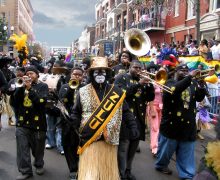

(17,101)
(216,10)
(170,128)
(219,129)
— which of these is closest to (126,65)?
(170,128)

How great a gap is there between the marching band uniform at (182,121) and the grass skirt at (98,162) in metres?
1.54

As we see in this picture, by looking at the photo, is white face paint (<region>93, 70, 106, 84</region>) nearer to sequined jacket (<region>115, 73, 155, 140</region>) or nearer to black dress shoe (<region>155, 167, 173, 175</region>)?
sequined jacket (<region>115, 73, 155, 140</region>)

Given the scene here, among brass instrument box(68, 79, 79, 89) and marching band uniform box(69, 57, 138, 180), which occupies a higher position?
brass instrument box(68, 79, 79, 89)

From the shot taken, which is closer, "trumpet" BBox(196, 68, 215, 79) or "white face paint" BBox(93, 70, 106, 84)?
"white face paint" BBox(93, 70, 106, 84)

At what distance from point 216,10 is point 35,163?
17480mm

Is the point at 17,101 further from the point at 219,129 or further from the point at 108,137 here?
the point at 219,129

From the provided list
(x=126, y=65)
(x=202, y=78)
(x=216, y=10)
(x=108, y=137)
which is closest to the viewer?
(x=108, y=137)

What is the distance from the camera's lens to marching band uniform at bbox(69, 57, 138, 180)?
4.11 metres

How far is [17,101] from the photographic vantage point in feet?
18.2

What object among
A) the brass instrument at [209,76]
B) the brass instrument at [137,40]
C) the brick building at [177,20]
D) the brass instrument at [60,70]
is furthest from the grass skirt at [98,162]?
the brick building at [177,20]

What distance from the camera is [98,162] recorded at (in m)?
4.08

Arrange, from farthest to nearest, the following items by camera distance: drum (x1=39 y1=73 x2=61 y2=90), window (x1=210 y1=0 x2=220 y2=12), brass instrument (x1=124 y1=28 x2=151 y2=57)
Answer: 1. window (x1=210 y1=0 x2=220 y2=12)
2. drum (x1=39 y1=73 x2=61 y2=90)
3. brass instrument (x1=124 y1=28 x2=151 y2=57)

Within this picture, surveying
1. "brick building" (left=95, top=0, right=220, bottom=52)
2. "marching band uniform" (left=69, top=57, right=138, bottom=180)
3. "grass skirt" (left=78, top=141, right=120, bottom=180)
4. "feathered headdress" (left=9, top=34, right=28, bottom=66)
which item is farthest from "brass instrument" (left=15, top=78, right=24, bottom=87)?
"brick building" (left=95, top=0, right=220, bottom=52)

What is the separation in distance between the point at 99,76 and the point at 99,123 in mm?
580
